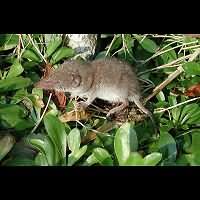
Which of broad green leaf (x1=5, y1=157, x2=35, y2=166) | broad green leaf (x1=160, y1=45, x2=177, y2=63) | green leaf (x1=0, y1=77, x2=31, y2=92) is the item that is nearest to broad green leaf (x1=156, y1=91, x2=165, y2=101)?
broad green leaf (x1=160, y1=45, x2=177, y2=63)

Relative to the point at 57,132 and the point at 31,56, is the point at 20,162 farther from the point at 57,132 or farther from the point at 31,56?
the point at 31,56

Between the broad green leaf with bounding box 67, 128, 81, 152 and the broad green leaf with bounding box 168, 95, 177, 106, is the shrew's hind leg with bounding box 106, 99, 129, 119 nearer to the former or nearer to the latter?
the broad green leaf with bounding box 168, 95, 177, 106

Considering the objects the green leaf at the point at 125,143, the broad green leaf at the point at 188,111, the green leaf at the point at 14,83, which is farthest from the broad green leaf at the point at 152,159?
the green leaf at the point at 14,83

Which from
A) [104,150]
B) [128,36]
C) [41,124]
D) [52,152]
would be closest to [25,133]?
[41,124]

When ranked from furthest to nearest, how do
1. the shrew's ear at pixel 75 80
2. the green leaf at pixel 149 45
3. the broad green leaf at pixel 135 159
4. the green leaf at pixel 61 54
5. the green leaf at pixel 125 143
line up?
the green leaf at pixel 149 45 < the green leaf at pixel 61 54 < the shrew's ear at pixel 75 80 < the green leaf at pixel 125 143 < the broad green leaf at pixel 135 159

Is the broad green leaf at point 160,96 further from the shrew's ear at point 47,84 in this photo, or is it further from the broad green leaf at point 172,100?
the shrew's ear at point 47,84
